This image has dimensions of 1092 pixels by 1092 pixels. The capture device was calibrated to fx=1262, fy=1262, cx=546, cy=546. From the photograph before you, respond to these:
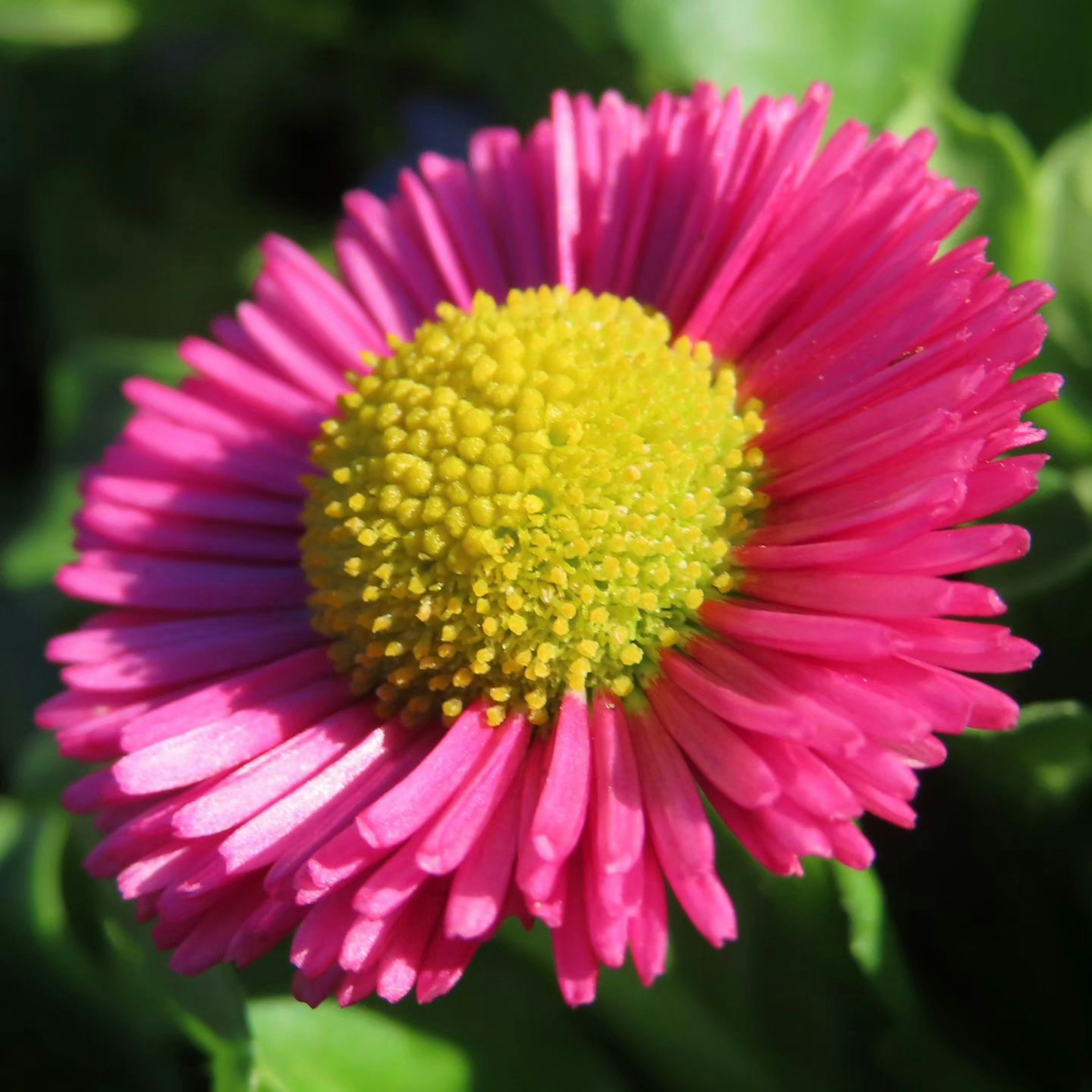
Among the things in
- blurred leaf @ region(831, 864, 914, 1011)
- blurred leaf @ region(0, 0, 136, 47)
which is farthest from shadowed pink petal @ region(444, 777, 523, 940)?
blurred leaf @ region(0, 0, 136, 47)

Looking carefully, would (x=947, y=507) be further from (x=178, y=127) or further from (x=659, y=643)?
(x=178, y=127)

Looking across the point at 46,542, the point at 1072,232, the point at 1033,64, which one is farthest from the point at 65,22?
the point at 1072,232

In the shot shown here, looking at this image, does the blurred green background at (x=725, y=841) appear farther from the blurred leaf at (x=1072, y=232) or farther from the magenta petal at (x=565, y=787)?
the magenta petal at (x=565, y=787)

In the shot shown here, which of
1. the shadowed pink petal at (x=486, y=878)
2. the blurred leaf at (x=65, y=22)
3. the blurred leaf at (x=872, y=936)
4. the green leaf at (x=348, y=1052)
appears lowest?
the blurred leaf at (x=872, y=936)

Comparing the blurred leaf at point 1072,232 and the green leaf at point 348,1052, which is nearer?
the green leaf at point 348,1052

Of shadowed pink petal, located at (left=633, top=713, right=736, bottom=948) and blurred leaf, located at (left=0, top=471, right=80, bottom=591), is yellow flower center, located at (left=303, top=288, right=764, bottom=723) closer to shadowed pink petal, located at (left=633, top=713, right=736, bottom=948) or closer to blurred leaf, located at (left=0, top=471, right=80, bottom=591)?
shadowed pink petal, located at (left=633, top=713, right=736, bottom=948)

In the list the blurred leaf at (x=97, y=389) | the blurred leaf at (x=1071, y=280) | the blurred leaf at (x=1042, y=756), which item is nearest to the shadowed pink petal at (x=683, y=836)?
the blurred leaf at (x=1042, y=756)

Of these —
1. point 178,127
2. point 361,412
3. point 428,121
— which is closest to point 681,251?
point 361,412
